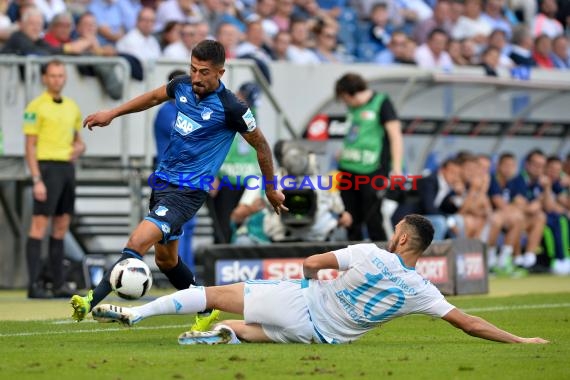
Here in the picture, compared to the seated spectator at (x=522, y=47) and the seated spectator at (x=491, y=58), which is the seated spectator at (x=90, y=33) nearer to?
the seated spectator at (x=491, y=58)

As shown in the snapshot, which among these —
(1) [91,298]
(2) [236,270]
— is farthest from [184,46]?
(1) [91,298]

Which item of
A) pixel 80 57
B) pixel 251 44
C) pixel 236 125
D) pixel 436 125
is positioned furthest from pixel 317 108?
pixel 236 125

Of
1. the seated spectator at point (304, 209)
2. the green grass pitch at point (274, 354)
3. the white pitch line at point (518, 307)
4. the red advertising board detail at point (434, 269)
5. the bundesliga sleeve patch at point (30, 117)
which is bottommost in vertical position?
the white pitch line at point (518, 307)

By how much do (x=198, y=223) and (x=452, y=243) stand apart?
4658 mm

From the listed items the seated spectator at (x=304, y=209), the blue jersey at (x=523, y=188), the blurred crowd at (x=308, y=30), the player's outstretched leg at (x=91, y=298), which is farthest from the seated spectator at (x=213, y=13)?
the player's outstretched leg at (x=91, y=298)

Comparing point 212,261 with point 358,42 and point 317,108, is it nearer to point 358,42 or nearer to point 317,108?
point 317,108

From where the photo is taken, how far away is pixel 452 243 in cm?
1490

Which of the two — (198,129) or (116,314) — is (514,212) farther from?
(116,314)

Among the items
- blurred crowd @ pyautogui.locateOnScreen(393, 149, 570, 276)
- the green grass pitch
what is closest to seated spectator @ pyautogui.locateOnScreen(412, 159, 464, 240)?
blurred crowd @ pyautogui.locateOnScreen(393, 149, 570, 276)

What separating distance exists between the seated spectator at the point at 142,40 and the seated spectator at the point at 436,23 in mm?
6413

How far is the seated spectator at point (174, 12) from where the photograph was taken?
62.0 feet

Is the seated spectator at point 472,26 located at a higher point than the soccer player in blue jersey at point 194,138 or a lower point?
higher

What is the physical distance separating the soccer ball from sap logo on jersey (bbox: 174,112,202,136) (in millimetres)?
1210

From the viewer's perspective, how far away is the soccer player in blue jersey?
9.70 meters
